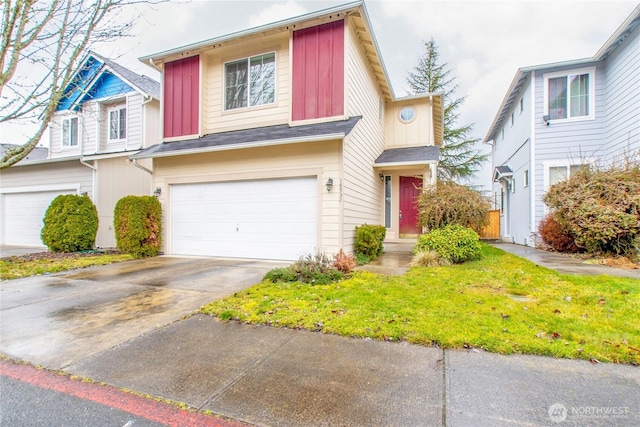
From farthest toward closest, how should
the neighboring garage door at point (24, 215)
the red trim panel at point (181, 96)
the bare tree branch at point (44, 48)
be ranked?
the neighboring garage door at point (24, 215)
the red trim panel at point (181, 96)
the bare tree branch at point (44, 48)

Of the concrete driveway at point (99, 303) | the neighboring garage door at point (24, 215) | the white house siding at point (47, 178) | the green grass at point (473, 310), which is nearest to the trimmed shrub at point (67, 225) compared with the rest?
the white house siding at point (47, 178)

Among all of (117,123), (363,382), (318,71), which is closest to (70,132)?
(117,123)

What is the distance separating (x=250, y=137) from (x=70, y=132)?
1020 cm

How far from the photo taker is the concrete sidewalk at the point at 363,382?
6.63ft

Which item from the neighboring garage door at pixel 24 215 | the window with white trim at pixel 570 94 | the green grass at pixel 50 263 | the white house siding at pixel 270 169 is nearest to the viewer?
the green grass at pixel 50 263

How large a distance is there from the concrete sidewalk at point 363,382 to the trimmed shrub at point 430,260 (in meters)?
4.30

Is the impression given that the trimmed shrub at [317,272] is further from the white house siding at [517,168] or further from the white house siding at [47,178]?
the white house siding at [47,178]

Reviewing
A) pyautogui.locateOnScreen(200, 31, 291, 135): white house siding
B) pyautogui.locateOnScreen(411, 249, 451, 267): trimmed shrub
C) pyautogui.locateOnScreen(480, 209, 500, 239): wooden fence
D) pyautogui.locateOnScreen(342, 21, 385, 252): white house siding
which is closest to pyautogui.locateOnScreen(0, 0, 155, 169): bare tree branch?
pyautogui.locateOnScreen(200, 31, 291, 135): white house siding

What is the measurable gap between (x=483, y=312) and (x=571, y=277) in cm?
271

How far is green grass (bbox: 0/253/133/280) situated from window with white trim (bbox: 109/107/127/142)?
5207mm

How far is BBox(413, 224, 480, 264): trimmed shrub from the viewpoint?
24.0ft

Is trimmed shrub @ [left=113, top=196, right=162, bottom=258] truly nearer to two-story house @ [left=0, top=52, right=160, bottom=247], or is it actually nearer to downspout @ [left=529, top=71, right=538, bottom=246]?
two-story house @ [left=0, top=52, right=160, bottom=247]

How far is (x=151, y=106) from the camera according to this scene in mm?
12078

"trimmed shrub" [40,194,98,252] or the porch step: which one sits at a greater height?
"trimmed shrub" [40,194,98,252]
